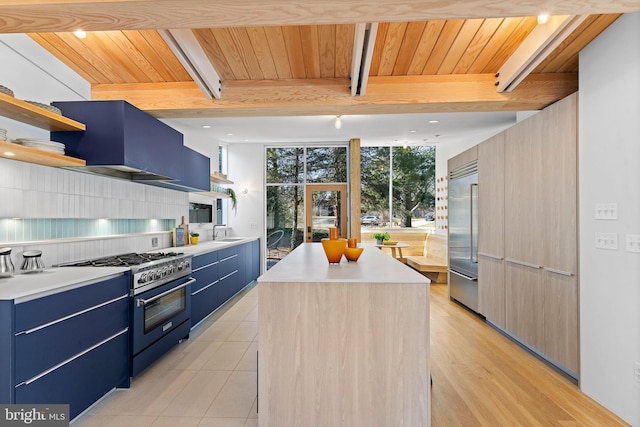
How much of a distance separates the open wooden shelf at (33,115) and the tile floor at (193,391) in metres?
1.95

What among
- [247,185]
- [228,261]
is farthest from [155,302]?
[247,185]

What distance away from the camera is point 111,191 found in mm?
3482

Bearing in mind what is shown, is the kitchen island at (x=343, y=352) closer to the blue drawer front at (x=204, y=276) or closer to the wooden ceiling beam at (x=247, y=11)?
the wooden ceiling beam at (x=247, y=11)

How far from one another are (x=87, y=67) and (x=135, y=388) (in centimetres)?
270

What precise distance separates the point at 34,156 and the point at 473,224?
4422 millimetres

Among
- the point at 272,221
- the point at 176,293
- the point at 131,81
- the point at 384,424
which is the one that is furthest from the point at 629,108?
the point at 272,221

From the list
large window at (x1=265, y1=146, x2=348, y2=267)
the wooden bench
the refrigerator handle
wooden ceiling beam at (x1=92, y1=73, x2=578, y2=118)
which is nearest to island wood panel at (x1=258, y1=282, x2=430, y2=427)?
wooden ceiling beam at (x1=92, y1=73, x2=578, y2=118)

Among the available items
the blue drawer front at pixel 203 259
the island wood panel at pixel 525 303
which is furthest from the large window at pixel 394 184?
the island wood panel at pixel 525 303

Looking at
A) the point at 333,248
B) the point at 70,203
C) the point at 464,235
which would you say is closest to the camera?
the point at 333,248

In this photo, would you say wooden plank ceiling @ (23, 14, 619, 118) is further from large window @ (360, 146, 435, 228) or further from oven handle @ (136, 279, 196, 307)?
large window @ (360, 146, 435, 228)

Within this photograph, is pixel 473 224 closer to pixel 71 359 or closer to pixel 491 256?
pixel 491 256

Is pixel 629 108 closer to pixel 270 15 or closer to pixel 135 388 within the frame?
pixel 270 15

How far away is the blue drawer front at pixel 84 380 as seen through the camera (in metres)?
1.89

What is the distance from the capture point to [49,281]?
2.07 m
